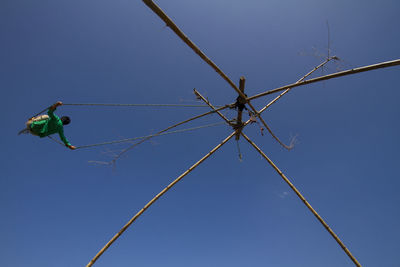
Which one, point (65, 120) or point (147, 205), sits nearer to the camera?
point (147, 205)

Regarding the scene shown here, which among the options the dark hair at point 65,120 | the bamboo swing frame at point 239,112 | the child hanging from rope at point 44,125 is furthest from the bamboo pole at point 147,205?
the dark hair at point 65,120

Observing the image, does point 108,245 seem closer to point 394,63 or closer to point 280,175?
point 280,175

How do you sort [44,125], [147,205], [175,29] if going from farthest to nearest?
1. [44,125]
2. [147,205]
3. [175,29]

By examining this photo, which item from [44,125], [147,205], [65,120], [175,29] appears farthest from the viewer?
[65,120]

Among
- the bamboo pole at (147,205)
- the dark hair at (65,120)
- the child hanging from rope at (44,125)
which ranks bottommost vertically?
the bamboo pole at (147,205)

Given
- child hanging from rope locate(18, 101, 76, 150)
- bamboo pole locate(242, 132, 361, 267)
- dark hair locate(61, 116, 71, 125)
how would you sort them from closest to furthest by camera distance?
bamboo pole locate(242, 132, 361, 267) → child hanging from rope locate(18, 101, 76, 150) → dark hair locate(61, 116, 71, 125)

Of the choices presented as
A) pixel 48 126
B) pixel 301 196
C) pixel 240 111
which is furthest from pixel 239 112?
pixel 48 126

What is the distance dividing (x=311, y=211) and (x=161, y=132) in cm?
436

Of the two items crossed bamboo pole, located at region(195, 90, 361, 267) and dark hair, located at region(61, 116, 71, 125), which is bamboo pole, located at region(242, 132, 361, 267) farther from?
dark hair, located at region(61, 116, 71, 125)

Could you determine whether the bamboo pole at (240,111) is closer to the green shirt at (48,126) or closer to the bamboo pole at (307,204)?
the bamboo pole at (307,204)

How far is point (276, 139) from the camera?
644cm

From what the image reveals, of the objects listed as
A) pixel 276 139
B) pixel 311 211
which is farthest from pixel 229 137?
pixel 311 211

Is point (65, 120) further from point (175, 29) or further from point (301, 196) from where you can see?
point (301, 196)

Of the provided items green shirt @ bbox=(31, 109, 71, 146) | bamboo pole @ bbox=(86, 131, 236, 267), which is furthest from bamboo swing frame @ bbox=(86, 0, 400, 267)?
green shirt @ bbox=(31, 109, 71, 146)
